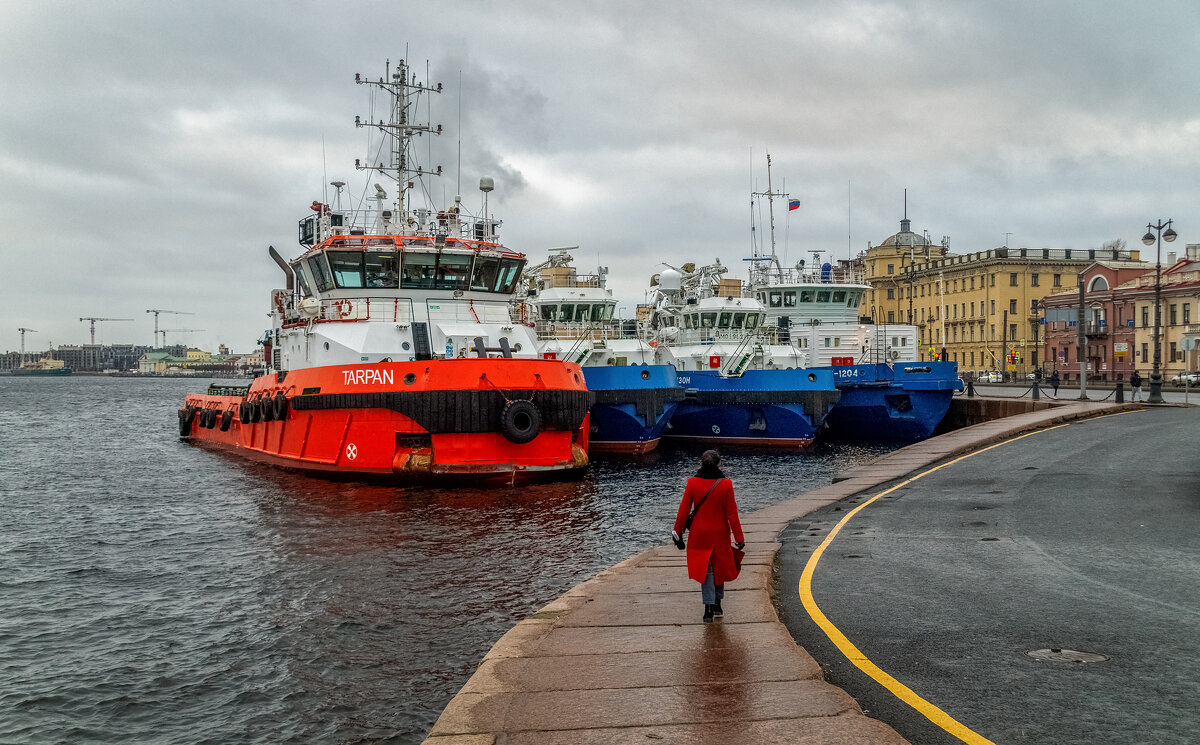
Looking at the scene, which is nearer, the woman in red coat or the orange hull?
the woman in red coat

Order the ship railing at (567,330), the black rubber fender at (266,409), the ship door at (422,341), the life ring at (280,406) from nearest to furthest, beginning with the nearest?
1. the ship door at (422,341)
2. the life ring at (280,406)
3. the black rubber fender at (266,409)
4. the ship railing at (567,330)

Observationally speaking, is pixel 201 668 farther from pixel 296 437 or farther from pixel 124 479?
pixel 124 479

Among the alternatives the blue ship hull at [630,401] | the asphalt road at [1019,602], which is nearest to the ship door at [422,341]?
the blue ship hull at [630,401]

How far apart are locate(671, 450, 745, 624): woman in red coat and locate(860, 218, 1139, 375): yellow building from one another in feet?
259

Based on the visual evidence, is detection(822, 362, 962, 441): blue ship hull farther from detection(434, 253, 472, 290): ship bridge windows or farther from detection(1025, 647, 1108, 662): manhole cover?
detection(1025, 647, 1108, 662): manhole cover

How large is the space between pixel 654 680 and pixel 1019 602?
4.13 meters

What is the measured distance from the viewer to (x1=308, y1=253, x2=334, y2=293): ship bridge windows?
26.2 m

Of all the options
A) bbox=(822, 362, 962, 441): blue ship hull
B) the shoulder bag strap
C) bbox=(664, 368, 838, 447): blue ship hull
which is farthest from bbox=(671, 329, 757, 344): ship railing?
the shoulder bag strap

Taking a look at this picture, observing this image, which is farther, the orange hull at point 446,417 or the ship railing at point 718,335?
→ the ship railing at point 718,335

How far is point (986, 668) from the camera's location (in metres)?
6.82

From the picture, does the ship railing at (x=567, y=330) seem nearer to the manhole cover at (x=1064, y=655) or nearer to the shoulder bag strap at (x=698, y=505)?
the shoulder bag strap at (x=698, y=505)

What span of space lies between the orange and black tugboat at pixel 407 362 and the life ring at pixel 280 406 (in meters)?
0.06

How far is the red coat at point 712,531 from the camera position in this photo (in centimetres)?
816

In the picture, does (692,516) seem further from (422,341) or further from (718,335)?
(718,335)
